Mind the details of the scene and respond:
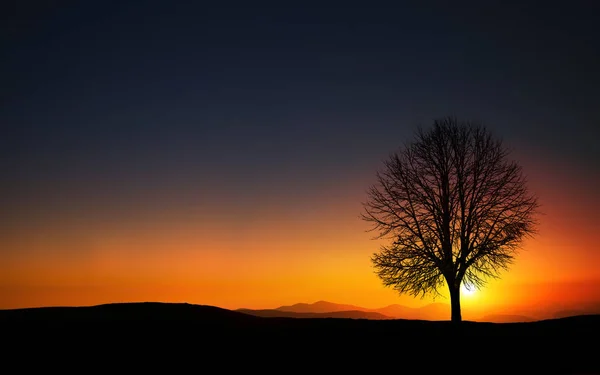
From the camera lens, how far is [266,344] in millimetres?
21969

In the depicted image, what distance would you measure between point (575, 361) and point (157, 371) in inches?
668

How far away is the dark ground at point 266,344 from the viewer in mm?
19734

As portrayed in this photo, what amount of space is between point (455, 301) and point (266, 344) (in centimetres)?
1627

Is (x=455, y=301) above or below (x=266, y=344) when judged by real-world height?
above

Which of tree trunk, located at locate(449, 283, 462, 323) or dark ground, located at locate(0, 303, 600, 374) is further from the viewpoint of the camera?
tree trunk, located at locate(449, 283, 462, 323)

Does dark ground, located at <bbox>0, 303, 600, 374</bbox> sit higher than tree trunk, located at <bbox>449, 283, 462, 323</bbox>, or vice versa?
tree trunk, located at <bbox>449, 283, 462, 323</bbox>

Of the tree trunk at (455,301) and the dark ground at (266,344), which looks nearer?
the dark ground at (266,344)

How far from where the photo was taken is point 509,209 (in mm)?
34406

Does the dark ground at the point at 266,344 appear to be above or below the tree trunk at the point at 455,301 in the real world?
below

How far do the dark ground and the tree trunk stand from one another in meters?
5.06

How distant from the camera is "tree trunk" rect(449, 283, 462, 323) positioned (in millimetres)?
33469

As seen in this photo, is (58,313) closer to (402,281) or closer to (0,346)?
(0,346)

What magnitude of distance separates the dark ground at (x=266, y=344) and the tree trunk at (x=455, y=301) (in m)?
5.06

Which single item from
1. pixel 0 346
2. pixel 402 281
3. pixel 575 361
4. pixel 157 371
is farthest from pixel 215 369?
pixel 402 281
